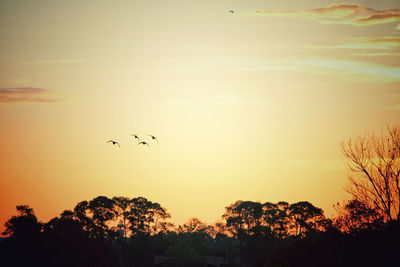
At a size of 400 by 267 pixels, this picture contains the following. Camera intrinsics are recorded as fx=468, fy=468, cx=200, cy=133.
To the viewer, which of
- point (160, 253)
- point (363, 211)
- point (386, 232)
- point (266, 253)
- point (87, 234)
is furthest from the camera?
point (160, 253)

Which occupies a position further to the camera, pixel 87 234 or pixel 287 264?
pixel 87 234

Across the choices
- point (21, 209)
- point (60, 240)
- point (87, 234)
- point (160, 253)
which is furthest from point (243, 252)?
point (21, 209)

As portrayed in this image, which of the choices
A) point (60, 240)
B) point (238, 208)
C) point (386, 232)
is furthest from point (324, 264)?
point (238, 208)

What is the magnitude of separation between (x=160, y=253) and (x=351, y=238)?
8178 cm

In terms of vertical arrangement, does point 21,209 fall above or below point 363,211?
above

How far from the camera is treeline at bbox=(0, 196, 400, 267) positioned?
44.8m

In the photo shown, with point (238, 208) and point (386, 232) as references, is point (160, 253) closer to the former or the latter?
point (238, 208)

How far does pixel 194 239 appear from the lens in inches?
5010

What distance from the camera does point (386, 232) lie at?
4162 cm

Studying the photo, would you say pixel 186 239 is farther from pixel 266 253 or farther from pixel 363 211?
pixel 363 211

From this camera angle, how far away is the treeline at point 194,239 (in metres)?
44.8

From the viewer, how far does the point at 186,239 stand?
12706cm

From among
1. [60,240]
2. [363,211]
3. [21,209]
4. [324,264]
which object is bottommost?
[324,264]

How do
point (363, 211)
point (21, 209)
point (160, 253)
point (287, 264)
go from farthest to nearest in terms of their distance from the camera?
point (160, 253)
point (21, 209)
point (287, 264)
point (363, 211)
